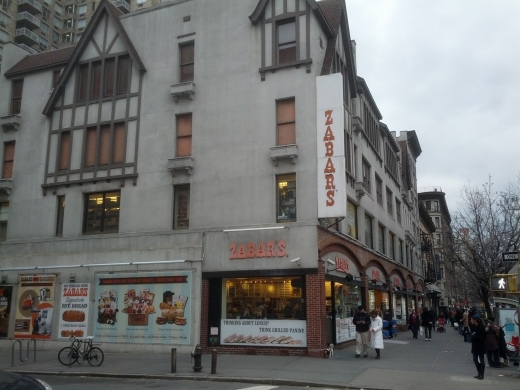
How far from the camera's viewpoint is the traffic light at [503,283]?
1559cm

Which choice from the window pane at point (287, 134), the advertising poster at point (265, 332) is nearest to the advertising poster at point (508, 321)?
the advertising poster at point (265, 332)

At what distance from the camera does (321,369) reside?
16125mm

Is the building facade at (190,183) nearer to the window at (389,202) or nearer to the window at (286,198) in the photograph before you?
the window at (286,198)

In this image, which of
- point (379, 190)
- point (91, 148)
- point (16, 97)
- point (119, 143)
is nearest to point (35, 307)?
point (91, 148)

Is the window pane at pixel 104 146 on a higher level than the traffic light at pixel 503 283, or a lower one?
higher

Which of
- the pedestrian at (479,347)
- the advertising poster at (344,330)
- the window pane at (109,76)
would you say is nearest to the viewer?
the pedestrian at (479,347)

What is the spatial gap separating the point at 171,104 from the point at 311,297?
11308mm

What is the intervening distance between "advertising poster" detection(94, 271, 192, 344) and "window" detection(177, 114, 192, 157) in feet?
18.6

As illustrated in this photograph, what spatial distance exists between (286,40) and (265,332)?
1261 cm

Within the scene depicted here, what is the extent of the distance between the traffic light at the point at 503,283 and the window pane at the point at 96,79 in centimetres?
2015

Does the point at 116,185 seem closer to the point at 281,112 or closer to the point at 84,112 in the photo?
the point at 84,112

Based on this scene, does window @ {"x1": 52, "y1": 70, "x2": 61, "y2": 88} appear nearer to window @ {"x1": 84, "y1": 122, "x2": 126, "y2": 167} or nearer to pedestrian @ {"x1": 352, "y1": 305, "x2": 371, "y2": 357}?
window @ {"x1": 84, "y1": 122, "x2": 126, "y2": 167}

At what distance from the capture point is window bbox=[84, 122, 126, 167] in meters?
25.1

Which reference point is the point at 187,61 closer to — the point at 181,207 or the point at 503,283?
the point at 181,207
